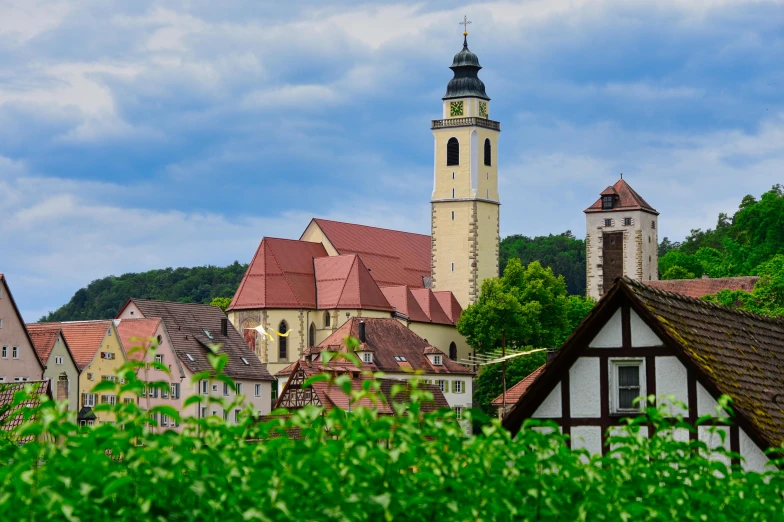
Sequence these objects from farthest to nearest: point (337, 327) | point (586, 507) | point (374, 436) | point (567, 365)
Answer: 1. point (337, 327)
2. point (567, 365)
3. point (586, 507)
4. point (374, 436)

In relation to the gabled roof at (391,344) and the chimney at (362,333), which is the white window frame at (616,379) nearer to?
the gabled roof at (391,344)

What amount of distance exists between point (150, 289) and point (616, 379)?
170 m

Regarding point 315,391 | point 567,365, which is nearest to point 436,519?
point 567,365

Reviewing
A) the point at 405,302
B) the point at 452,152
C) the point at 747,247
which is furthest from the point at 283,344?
the point at 747,247

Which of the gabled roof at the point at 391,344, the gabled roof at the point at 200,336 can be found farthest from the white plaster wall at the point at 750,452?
the gabled roof at the point at 391,344

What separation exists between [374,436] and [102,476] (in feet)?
4.89

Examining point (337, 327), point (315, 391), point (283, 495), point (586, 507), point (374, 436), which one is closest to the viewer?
point (283, 495)

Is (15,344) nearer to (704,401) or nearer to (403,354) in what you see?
(403,354)

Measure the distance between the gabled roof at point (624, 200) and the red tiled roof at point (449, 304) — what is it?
22.1 meters

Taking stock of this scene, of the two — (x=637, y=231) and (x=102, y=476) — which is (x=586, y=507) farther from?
(x=637, y=231)

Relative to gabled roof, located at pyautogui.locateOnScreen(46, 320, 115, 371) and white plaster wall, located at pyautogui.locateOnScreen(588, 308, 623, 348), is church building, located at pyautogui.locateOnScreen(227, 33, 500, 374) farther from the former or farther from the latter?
white plaster wall, located at pyautogui.locateOnScreen(588, 308, 623, 348)

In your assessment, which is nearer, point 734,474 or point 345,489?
point 345,489

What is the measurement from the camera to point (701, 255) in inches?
5551

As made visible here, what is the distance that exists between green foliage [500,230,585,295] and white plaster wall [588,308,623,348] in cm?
15411
